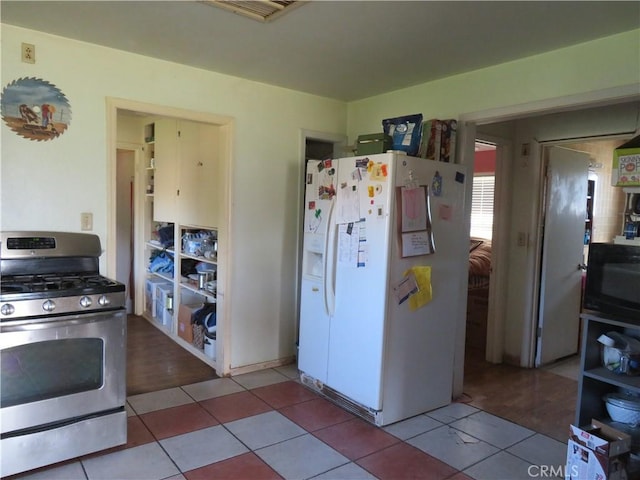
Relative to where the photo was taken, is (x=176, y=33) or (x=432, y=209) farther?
(x=432, y=209)

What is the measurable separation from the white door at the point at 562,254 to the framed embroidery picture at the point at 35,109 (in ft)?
12.4

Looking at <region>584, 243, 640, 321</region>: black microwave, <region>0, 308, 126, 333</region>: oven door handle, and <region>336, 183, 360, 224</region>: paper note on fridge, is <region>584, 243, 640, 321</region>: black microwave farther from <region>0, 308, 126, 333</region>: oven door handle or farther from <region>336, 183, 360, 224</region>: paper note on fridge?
<region>0, 308, 126, 333</region>: oven door handle

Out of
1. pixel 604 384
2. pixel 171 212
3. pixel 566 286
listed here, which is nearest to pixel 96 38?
pixel 171 212

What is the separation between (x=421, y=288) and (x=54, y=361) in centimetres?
210

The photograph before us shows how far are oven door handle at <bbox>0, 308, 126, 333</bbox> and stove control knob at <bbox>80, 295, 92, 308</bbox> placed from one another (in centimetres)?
5

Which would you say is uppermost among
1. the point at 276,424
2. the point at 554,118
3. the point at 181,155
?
the point at 554,118

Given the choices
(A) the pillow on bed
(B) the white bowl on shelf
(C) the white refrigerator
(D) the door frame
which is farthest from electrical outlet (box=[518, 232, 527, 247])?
(B) the white bowl on shelf

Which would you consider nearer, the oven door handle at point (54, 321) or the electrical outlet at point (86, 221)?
the oven door handle at point (54, 321)

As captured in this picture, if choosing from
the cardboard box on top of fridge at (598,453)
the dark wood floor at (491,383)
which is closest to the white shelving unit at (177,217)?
the dark wood floor at (491,383)

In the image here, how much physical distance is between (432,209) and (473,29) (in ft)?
3.51

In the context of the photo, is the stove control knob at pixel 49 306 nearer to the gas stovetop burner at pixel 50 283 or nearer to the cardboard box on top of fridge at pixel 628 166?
the gas stovetop burner at pixel 50 283

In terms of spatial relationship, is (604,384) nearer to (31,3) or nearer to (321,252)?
(321,252)

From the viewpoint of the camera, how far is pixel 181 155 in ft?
14.4

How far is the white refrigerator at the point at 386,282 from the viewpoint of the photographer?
9.16 ft
